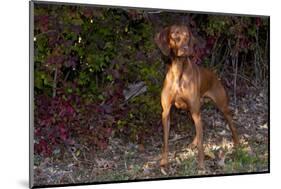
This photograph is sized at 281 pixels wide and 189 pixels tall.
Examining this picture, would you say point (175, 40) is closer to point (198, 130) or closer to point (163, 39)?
point (163, 39)

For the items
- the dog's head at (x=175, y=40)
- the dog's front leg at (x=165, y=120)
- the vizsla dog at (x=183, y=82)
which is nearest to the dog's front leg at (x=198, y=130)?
the vizsla dog at (x=183, y=82)

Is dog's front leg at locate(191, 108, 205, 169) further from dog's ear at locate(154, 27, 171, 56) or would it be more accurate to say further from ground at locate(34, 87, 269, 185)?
dog's ear at locate(154, 27, 171, 56)

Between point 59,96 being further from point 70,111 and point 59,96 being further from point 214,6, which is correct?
point 214,6

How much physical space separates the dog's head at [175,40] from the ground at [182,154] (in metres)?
0.33

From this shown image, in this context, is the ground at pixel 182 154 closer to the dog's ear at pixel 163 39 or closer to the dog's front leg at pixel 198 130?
the dog's front leg at pixel 198 130

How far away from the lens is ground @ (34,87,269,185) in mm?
3117

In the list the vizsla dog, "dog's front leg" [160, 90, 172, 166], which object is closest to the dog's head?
the vizsla dog

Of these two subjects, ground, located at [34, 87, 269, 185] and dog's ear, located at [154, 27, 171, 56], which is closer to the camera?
ground, located at [34, 87, 269, 185]

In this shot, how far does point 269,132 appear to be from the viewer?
355 centimetres

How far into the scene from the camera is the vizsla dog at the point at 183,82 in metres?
3.26

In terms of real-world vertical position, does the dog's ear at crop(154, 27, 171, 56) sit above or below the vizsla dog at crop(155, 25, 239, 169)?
above

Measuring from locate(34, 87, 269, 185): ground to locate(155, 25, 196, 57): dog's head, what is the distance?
333 millimetres
